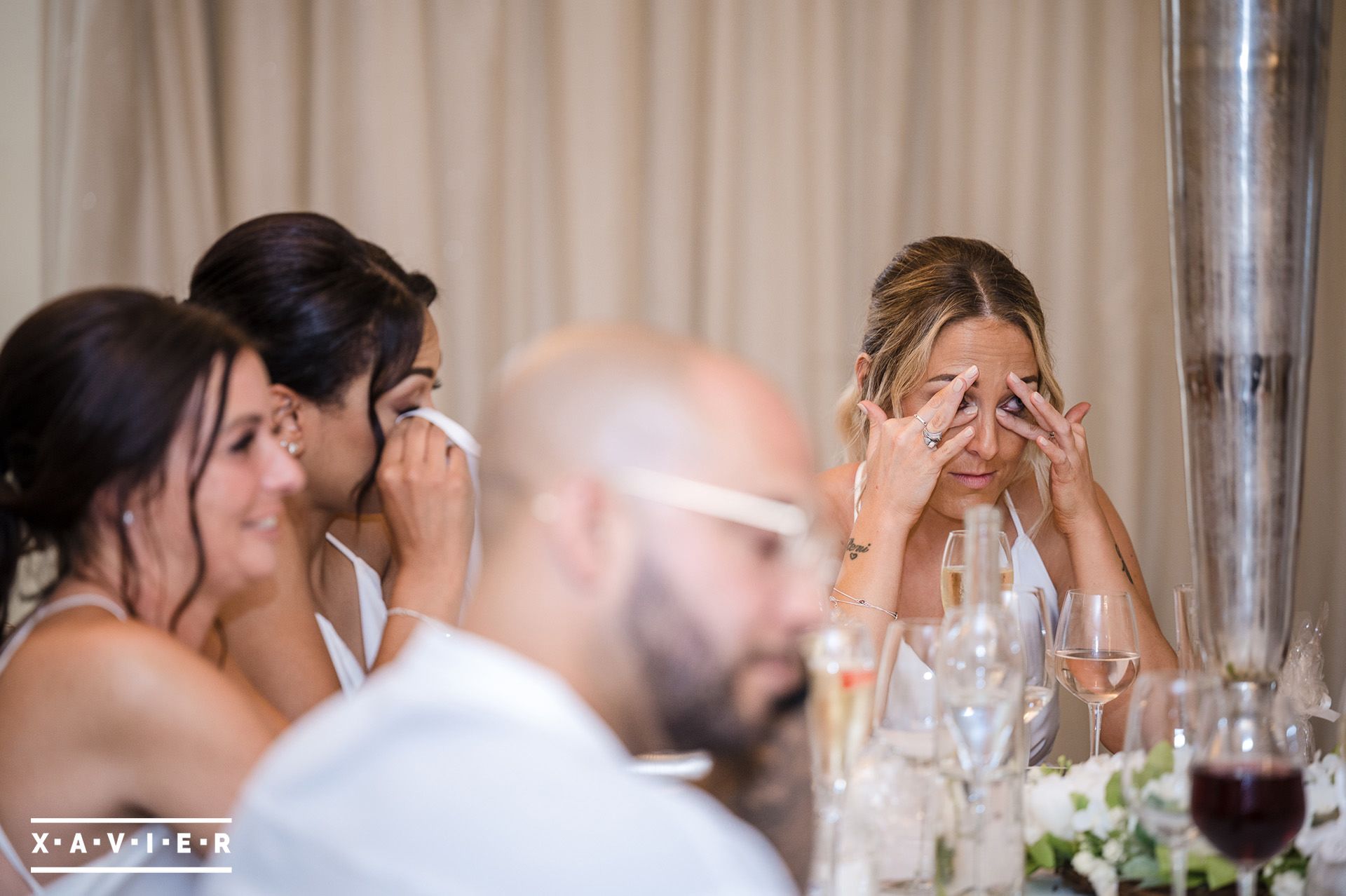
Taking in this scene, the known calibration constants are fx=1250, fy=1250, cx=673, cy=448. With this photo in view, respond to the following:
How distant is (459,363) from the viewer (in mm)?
3551

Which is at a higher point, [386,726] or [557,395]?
[557,395]

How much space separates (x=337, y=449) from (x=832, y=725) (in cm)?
123

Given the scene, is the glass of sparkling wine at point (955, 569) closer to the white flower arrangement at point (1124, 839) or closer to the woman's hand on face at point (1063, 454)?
the white flower arrangement at point (1124, 839)

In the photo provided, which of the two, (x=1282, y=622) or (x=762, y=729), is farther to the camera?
(x=1282, y=622)

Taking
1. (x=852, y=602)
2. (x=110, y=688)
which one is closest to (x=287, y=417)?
(x=110, y=688)

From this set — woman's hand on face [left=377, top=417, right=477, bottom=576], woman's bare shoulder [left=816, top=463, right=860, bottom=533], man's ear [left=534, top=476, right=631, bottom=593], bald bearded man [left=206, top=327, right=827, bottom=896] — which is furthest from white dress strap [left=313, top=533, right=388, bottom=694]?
man's ear [left=534, top=476, right=631, bottom=593]

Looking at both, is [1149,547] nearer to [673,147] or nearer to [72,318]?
[673,147]

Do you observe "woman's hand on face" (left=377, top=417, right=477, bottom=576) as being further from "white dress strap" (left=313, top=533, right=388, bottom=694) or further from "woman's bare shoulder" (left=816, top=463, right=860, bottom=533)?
"woman's bare shoulder" (left=816, top=463, right=860, bottom=533)

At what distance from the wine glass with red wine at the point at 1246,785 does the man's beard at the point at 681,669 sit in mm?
404

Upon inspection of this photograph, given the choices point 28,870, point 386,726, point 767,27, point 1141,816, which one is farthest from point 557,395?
point 767,27

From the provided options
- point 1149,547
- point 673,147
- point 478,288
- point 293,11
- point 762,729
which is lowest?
point 1149,547

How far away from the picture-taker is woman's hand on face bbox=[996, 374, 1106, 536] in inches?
99.0

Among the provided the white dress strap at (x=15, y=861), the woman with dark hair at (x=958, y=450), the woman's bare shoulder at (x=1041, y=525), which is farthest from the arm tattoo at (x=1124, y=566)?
the white dress strap at (x=15, y=861)

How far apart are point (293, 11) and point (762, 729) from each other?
293 centimetres
